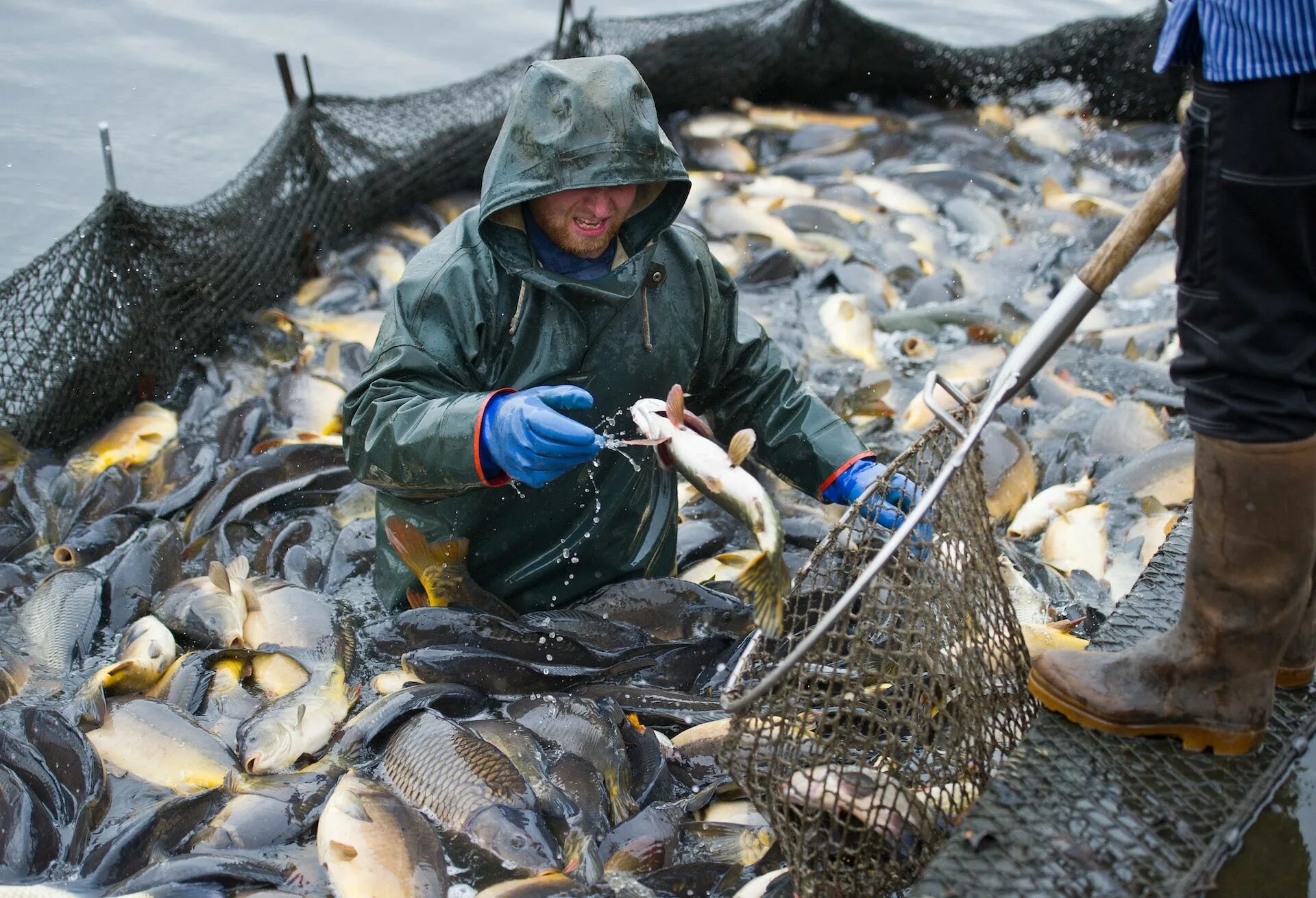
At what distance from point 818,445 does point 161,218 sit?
3.71 m

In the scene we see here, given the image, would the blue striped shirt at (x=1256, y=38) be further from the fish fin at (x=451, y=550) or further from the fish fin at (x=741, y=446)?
the fish fin at (x=451, y=550)

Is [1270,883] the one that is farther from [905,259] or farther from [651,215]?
[905,259]

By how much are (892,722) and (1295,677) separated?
0.99 m

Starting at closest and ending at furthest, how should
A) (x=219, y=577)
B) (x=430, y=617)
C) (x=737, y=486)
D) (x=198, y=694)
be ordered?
(x=737, y=486) → (x=430, y=617) → (x=198, y=694) → (x=219, y=577)

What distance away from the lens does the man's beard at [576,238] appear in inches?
124

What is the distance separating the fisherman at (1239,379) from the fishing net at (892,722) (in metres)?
0.23

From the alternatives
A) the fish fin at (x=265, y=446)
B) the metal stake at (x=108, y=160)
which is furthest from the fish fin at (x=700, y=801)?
the metal stake at (x=108, y=160)

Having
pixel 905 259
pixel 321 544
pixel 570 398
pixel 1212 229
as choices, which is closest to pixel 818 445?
pixel 570 398

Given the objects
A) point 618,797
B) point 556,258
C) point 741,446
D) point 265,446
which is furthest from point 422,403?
point 265,446

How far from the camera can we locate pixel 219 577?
3.92 metres

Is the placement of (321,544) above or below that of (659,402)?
below

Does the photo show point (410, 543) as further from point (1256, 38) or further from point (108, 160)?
point (108, 160)

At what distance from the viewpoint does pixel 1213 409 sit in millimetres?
2211

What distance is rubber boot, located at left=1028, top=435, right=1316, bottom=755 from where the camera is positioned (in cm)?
221
